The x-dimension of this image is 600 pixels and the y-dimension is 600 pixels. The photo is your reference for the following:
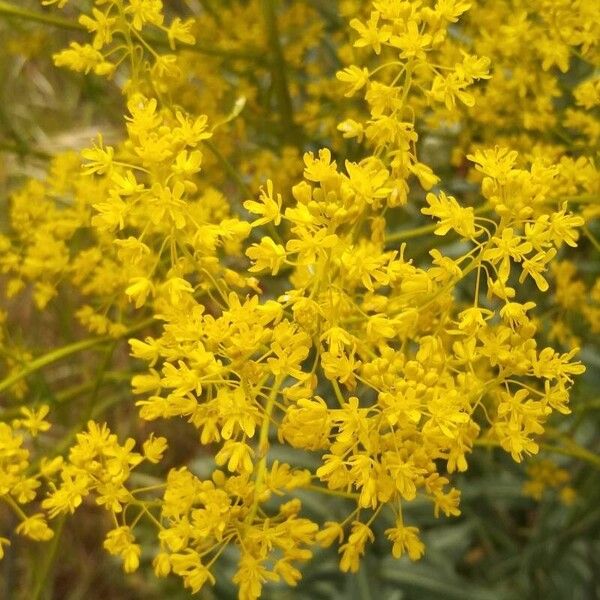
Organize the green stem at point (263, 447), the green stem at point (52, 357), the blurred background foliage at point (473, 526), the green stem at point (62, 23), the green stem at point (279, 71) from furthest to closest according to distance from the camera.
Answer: the blurred background foliage at point (473, 526), the green stem at point (279, 71), the green stem at point (62, 23), the green stem at point (52, 357), the green stem at point (263, 447)

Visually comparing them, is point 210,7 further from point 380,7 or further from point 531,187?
point 531,187


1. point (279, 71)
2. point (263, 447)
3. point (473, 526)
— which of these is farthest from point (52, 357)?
point (473, 526)

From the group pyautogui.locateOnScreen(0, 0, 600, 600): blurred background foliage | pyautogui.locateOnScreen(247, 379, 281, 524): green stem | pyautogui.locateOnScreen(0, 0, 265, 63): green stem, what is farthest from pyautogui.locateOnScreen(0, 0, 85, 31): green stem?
pyautogui.locateOnScreen(247, 379, 281, 524): green stem

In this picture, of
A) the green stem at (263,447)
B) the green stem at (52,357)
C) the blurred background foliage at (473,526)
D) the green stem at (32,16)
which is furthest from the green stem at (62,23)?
the green stem at (263,447)

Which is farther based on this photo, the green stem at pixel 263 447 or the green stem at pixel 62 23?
the green stem at pixel 62 23

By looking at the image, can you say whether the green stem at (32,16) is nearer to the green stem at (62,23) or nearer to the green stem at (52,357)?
the green stem at (62,23)

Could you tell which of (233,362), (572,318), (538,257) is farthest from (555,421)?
(233,362)

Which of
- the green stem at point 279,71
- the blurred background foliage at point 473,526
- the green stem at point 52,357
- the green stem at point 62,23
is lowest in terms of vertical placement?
the blurred background foliage at point 473,526

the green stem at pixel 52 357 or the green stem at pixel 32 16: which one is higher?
the green stem at pixel 32 16

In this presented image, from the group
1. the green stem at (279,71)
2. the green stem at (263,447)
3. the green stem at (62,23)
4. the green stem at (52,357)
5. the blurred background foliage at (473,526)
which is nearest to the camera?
the green stem at (263,447)
